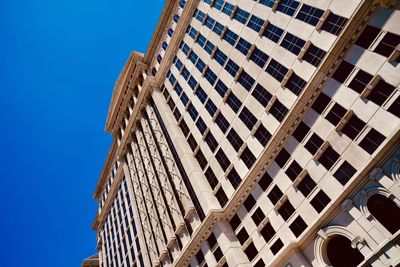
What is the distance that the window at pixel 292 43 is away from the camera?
80.8ft

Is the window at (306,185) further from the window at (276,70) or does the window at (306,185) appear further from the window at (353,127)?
the window at (276,70)

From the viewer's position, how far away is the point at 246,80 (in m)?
30.0

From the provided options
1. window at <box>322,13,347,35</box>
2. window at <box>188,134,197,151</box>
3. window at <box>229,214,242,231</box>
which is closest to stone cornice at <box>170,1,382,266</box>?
window at <box>229,214,242,231</box>

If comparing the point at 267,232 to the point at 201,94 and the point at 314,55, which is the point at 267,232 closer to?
the point at 314,55

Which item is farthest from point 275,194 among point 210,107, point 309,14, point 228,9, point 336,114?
point 228,9

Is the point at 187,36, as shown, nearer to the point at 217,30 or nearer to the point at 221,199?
the point at 217,30

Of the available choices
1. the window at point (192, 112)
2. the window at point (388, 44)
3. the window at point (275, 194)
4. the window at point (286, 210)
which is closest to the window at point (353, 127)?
the window at point (388, 44)

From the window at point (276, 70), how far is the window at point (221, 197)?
1322 centimetres

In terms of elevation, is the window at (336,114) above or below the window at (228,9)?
below

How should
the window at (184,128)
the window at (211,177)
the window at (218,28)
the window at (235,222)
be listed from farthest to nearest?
the window at (184,128) < the window at (218,28) < the window at (211,177) < the window at (235,222)

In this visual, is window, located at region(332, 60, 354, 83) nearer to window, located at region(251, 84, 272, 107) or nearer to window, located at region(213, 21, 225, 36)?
window, located at region(251, 84, 272, 107)

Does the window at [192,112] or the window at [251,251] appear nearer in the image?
the window at [251,251]

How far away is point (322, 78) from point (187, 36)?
27958 millimetres

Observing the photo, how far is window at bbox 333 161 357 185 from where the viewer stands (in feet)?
62.2
